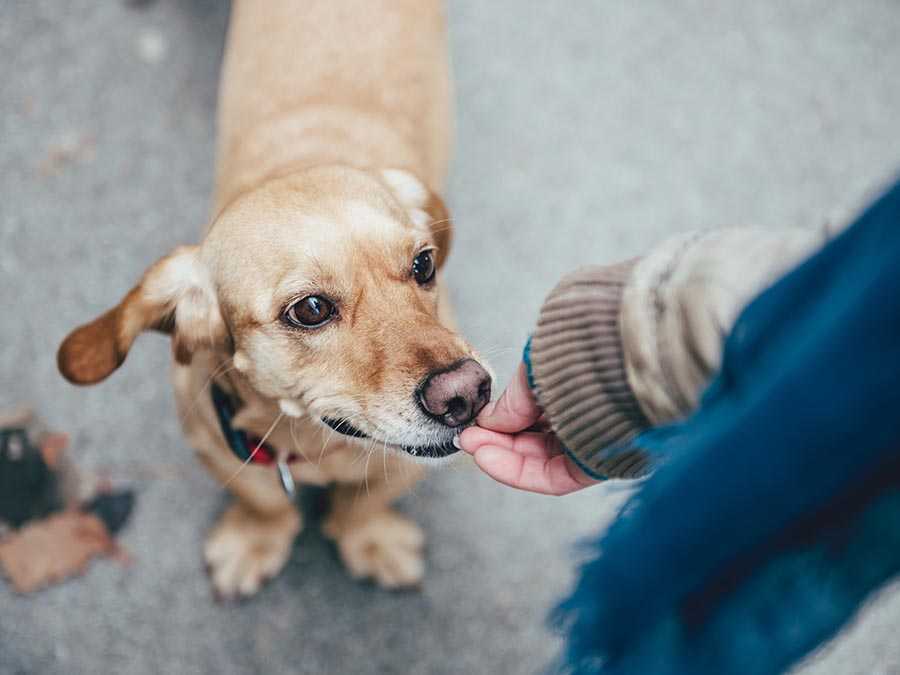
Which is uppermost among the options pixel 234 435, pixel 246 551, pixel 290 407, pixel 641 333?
pixel 641 333

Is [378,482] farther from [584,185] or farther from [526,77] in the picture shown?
[526,77]

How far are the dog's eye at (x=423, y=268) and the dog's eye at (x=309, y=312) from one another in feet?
0.57

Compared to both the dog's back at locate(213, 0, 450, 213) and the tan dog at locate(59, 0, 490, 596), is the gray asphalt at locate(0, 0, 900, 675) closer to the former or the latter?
the tan dog at locate(59, 0, 490, 596)

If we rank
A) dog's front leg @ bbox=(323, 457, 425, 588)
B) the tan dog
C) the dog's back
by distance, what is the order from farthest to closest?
dog's front leg @ bbox=(323, 457, 425, 588) < the dog's back < the tan dog

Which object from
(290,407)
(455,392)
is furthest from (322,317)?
(455,392)

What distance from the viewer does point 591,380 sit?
0.99m

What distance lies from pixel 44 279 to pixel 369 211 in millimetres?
1189

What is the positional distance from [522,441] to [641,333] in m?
0.30

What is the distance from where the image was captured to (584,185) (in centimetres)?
215

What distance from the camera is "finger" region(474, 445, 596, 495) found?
3.45 feet

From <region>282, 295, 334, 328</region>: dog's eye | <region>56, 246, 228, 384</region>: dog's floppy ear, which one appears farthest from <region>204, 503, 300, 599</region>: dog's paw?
<region>282, 295, 334, 328</region>: dog's eye

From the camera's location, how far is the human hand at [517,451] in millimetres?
1060

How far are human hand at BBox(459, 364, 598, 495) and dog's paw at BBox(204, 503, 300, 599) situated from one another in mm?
775

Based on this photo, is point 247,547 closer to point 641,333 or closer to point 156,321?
point 156,321
